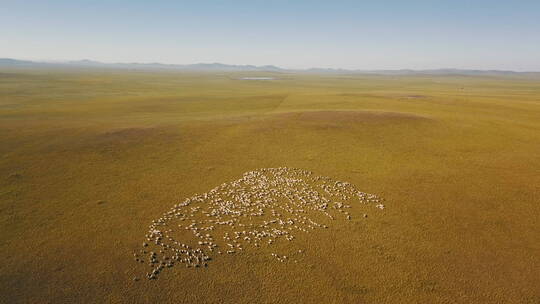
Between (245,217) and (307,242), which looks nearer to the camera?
(307,242)

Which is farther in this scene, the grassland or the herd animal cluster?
the herd animal cluster

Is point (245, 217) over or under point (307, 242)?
over

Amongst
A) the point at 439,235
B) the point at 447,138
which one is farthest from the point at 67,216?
the point at 447,138

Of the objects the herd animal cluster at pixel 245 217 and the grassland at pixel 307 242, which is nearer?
the grassland at pixel 307 242

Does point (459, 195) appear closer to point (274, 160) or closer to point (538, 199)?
point (538, 199)
